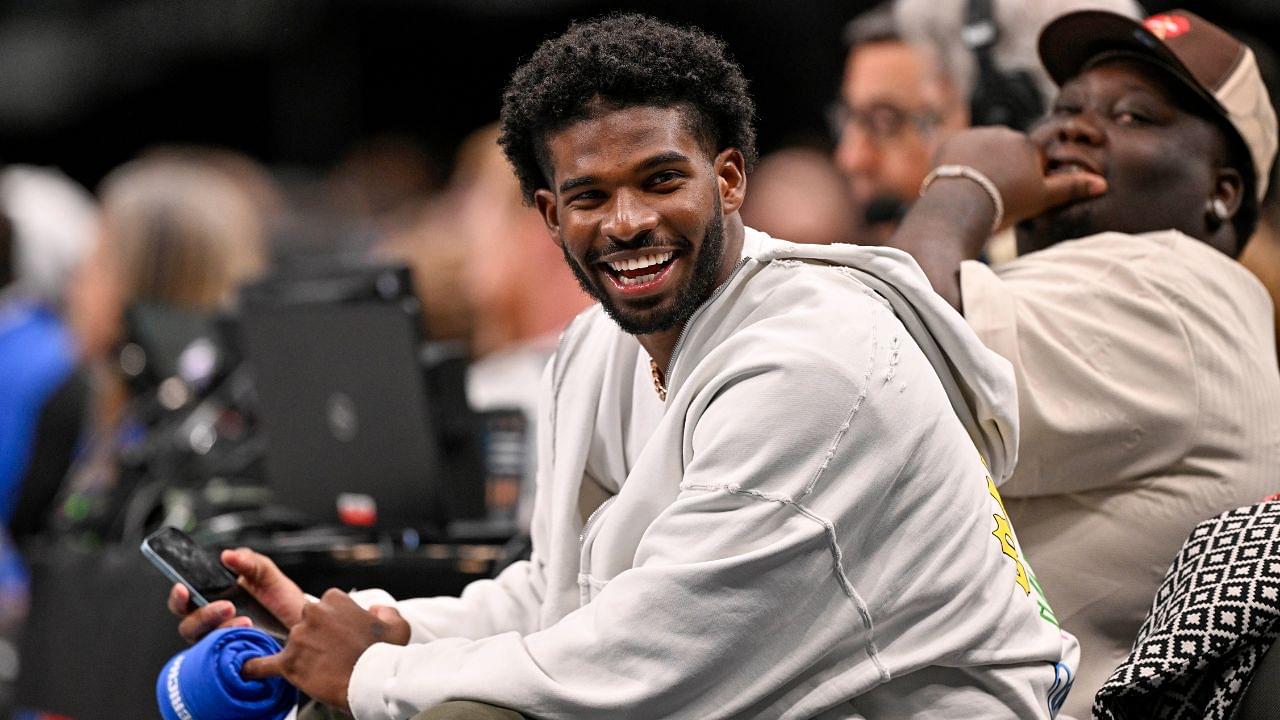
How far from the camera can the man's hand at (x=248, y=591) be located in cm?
215

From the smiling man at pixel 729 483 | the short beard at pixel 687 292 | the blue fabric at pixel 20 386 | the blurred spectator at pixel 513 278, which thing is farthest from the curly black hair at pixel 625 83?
the blue fabric at pixel 20 386

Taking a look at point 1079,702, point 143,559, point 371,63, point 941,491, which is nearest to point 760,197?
point 143,559

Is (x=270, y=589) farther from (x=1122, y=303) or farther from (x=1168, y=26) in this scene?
(x=1168, y=26)

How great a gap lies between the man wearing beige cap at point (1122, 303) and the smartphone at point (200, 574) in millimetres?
1137

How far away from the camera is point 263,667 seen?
2006 millimetres

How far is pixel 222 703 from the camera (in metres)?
2.01

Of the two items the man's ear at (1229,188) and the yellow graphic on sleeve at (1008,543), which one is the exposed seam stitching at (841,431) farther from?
the man's ear at (1229,188)

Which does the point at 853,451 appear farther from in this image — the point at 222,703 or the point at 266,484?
the point at 266,484

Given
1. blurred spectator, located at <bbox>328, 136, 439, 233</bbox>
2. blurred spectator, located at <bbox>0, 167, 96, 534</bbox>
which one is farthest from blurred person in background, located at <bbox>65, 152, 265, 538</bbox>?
blurred spectator, located at <bbox>328, 136, 439, 233</bbox>

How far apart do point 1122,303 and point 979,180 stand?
32cm

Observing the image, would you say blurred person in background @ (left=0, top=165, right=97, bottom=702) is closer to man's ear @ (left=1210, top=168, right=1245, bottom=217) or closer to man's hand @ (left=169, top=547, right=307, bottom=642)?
man's hand @ (left=169, top=547, right=307, bottom=642)

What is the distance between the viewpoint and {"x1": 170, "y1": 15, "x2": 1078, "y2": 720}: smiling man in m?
1.68

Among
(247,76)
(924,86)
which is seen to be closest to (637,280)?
(924,86)

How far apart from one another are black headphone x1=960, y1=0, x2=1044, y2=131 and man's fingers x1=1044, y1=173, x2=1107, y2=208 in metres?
0.52
